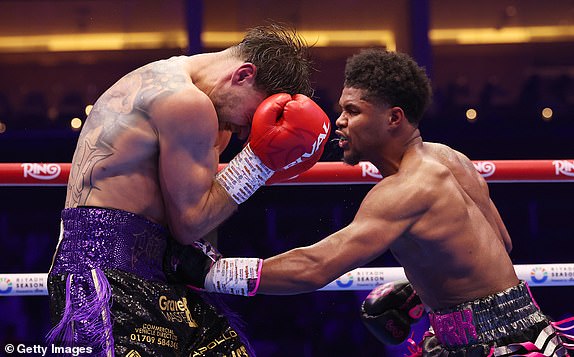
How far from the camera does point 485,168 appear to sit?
3027mm

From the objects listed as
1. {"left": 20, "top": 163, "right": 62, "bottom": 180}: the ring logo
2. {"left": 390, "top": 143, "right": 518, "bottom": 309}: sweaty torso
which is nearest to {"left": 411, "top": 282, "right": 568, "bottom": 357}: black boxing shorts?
{"left": 390, "top": 143, "right": 518, "bottom": 309}: sweaty torso

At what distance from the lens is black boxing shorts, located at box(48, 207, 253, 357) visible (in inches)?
74.7

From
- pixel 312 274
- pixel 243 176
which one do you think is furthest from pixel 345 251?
pixel 243 176

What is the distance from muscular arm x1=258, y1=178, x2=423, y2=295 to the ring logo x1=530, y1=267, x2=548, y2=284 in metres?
0.97

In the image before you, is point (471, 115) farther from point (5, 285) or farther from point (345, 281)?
point (5, 285)

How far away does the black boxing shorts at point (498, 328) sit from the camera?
7.27 ft

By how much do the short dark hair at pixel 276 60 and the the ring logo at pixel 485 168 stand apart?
982mm

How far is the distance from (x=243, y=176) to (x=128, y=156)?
0.31 metres

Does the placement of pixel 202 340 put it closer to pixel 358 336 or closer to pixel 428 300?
pixel 428 300

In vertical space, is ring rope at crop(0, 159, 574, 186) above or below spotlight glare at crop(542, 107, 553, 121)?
above

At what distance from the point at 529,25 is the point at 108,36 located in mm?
3559

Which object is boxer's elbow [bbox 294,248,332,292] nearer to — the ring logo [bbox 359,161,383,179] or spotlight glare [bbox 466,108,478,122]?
the ring logo [bbox 359,161,383,179]

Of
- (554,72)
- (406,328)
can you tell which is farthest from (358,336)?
(554,72)

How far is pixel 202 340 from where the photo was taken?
206cm
